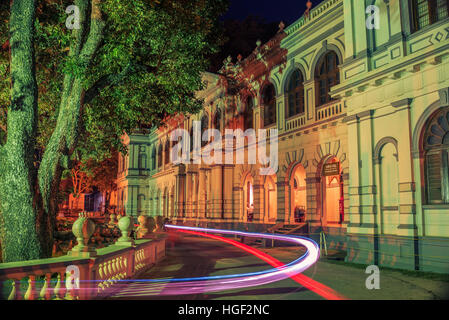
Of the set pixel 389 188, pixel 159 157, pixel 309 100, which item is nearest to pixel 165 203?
pixel 159 157

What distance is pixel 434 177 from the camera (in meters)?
11.5

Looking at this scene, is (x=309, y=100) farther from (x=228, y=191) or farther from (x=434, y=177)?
(x=228, y=191)

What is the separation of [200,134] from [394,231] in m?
23.3

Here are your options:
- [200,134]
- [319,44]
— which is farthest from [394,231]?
[200,134]

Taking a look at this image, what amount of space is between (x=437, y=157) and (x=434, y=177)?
626 mm

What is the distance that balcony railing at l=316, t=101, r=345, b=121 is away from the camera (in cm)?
1757

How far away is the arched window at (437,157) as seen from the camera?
11.3 meters

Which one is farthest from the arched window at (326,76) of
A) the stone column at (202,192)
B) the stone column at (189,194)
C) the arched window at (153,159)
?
the arched window at (153,159)

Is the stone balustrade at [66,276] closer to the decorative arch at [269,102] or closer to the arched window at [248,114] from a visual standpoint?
the decorative arch at [269,102]

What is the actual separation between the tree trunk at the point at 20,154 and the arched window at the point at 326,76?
1361cm

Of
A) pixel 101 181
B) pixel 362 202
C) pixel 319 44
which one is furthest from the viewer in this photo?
pixel 101 181

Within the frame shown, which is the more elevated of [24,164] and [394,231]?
[24,164]

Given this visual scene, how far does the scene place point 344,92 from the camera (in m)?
14.4

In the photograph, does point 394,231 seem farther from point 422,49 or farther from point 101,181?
point 101,181
